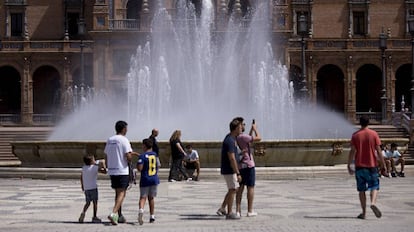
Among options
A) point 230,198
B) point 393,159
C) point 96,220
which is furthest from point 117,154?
point 393,159

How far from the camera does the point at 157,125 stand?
35.8 metres

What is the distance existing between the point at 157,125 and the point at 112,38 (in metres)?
24.4

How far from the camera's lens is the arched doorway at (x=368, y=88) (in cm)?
6675

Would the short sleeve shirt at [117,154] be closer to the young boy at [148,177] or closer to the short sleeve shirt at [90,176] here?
the young boy at [148,177]

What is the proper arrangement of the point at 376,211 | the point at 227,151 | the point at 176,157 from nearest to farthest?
the point at 376,211, the point at 227,151, the point at 176,157

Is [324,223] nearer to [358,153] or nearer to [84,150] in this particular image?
[358,153]

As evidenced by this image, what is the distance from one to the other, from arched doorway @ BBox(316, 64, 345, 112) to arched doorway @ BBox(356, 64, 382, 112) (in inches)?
52.0

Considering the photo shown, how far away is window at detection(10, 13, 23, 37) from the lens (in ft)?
222

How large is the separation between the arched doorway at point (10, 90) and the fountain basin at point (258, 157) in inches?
1439

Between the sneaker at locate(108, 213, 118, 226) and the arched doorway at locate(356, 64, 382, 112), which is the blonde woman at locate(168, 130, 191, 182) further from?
the arched doorway at locate(356, 64, 382, 112)

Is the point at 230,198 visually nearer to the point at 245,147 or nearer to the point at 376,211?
the point at 245,147

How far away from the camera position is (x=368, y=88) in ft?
221

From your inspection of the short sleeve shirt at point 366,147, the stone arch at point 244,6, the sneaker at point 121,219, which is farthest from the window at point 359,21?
the sneaker at point 121,219

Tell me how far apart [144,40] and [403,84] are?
1981cm
